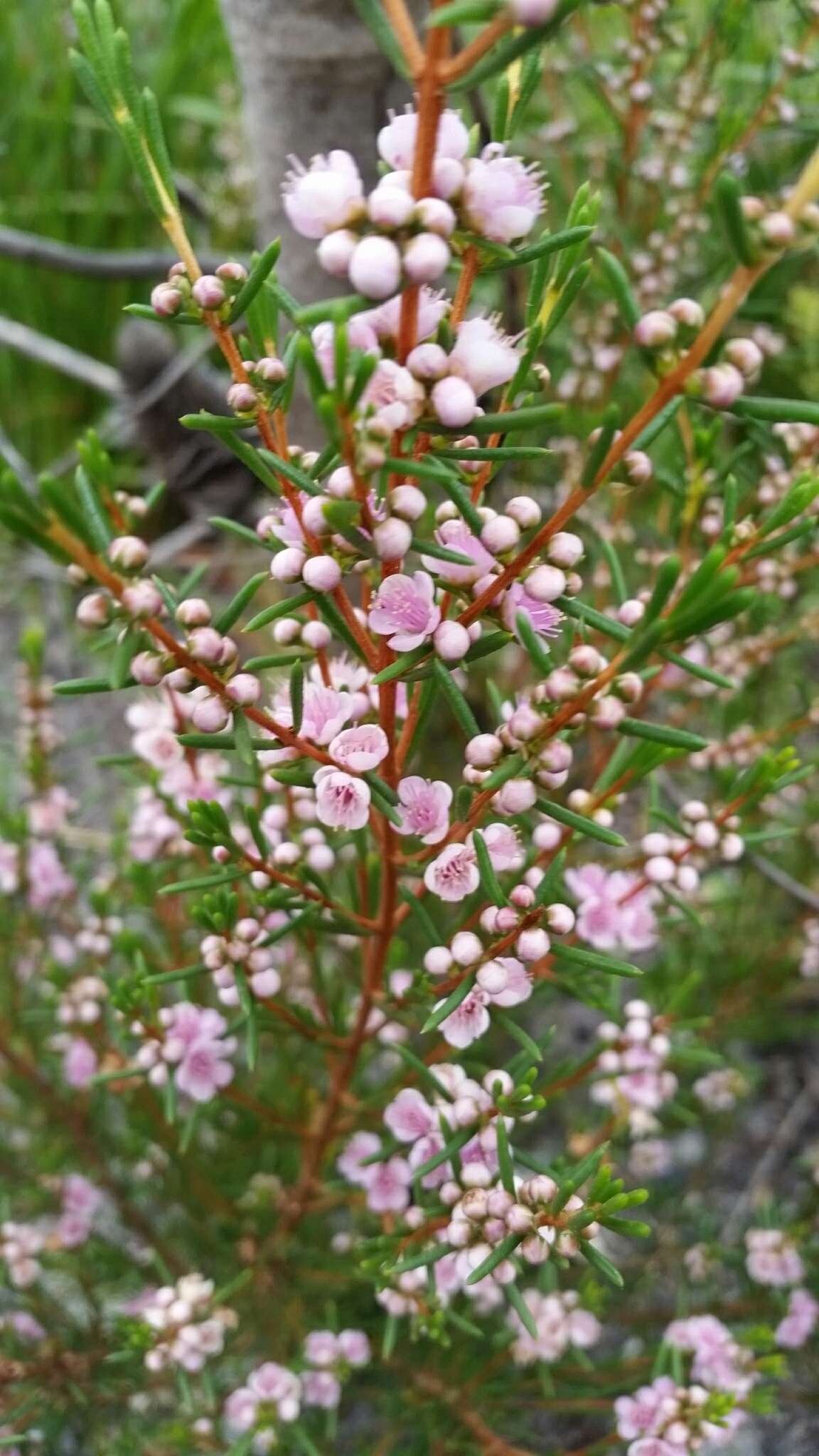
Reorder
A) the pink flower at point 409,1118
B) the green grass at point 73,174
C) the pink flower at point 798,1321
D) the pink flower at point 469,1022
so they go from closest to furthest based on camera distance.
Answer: the pink flower at point 469,1022 → the pink flower at point 409,1118 → the pink flower at point 798,1321 → the green grass at point 73,174

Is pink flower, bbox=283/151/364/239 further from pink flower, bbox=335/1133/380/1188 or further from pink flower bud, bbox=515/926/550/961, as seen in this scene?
pink flower, bbox=335/1133/380/1188

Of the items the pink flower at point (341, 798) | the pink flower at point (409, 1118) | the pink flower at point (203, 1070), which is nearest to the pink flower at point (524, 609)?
the pink flower at point (341, 798)

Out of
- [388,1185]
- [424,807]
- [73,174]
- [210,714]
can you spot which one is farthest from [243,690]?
[73,174]

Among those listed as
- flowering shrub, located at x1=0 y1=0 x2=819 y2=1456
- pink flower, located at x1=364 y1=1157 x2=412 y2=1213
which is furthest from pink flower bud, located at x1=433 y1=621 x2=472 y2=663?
pink flower, located at x1=364 y1=1157 x2=412 y2=1213

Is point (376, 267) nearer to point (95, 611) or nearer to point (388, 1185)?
point (95, 611)

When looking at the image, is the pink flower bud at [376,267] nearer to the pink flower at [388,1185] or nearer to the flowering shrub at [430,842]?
the flowering shrub at [430,842]

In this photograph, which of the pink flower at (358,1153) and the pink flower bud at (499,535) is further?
the pink flower at (358,1153)

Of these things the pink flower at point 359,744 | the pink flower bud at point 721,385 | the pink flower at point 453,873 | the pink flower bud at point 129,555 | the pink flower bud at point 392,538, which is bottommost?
the pink flower at point 453,873

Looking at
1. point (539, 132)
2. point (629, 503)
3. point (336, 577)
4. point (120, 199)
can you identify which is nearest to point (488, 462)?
point (336, 577)
